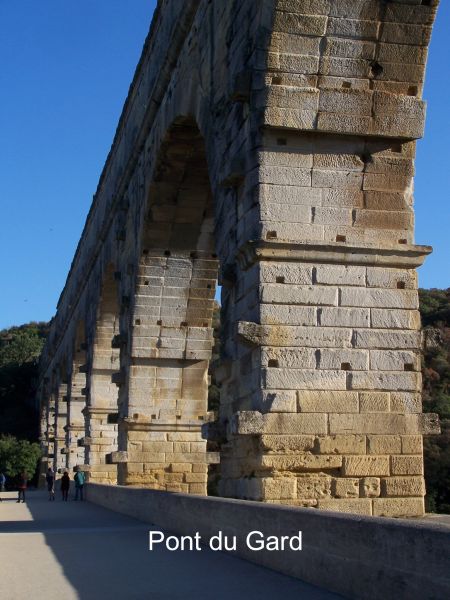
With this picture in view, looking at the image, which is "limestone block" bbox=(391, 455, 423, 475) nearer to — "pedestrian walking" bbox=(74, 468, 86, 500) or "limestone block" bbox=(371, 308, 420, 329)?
"limestone block" bbox=(371, 308, 420, 329)

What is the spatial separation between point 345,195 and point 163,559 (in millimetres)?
3645

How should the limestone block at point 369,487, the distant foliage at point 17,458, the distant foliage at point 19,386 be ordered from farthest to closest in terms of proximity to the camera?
the distant foliage at point 19,386
the distant foliage at point 17,458
the limestone block at point 369,487

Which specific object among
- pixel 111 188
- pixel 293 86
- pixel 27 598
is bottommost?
pixel 27 598

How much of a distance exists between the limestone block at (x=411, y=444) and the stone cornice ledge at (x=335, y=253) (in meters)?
1.55

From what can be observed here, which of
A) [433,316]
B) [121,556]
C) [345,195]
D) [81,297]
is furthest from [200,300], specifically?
[433,316]

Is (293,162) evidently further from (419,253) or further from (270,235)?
(419,253)

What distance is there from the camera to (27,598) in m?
5.10

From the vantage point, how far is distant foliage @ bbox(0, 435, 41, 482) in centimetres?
4000

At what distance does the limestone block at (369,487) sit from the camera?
25.1 feet

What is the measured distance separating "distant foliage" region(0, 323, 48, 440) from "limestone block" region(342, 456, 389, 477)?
4129 centimetres

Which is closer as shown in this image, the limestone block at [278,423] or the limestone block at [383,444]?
the limestone block at [278,423]

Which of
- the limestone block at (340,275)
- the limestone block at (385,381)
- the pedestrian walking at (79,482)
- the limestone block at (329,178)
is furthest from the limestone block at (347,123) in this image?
the pedestrian walking at (79,482)

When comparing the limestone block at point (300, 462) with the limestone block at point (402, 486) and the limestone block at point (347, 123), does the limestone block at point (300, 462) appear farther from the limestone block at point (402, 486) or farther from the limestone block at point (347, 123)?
the limestone block at point (347, 123)

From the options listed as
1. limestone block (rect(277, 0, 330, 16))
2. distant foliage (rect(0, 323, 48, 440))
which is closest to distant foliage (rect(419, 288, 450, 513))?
limestone block (rect(277, 0, 330, 16))
